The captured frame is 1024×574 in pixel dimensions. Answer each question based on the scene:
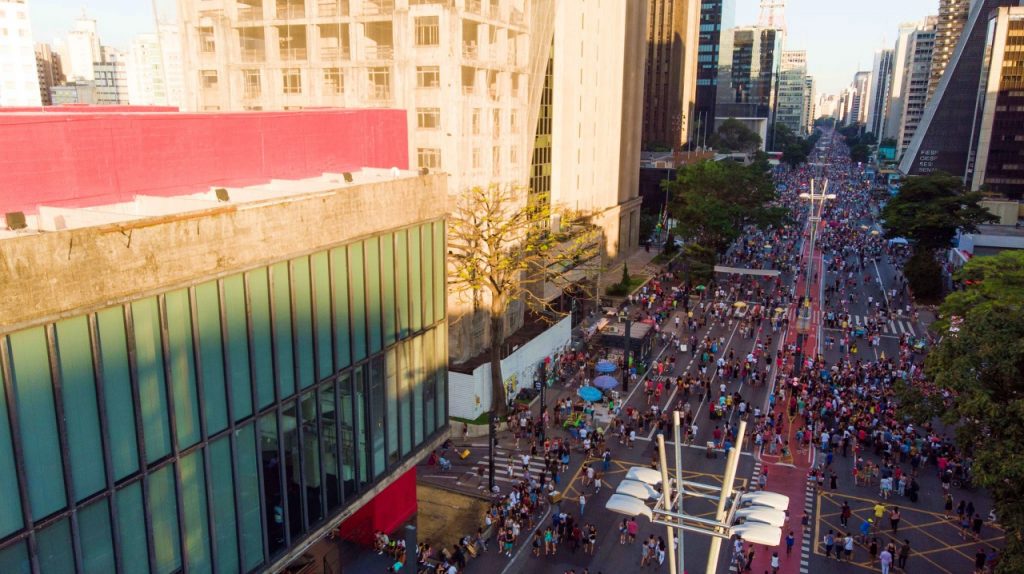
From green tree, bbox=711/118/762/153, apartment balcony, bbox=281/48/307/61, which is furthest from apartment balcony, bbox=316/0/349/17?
green tree, bbox=711/118/762/153

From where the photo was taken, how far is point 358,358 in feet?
66.2

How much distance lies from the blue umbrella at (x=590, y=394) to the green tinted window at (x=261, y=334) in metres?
21.4

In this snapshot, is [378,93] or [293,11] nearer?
[378,93]

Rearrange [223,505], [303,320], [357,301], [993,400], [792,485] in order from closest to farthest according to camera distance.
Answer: [223,505]
[303,320]
[357,301]
[993,400]
[792,485]


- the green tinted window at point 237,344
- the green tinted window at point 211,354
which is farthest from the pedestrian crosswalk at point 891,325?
the green tinted window at point 211,354

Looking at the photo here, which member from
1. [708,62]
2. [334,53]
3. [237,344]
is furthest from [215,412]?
[708,62]

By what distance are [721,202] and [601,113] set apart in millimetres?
14050

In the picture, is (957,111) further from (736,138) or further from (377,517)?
(377,517)

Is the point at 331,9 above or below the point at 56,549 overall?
above

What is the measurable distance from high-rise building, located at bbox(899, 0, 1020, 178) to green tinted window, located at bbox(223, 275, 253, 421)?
410 feet

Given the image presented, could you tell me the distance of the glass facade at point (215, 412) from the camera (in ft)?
41.5

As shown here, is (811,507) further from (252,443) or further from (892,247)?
(892,247)

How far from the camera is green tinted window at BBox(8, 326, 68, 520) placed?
39.4ft

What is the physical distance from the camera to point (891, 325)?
182 ft
